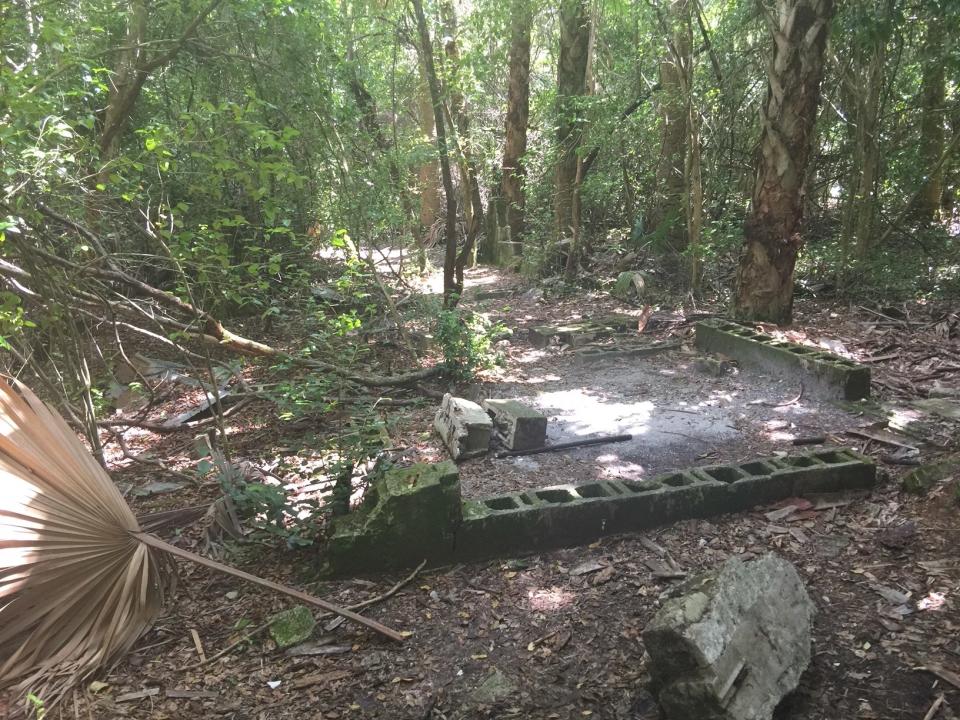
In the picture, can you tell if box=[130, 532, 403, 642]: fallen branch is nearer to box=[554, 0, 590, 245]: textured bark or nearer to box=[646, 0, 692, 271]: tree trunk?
box=[646, 0, 692, 271]: tree trunk

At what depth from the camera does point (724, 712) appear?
211 cm

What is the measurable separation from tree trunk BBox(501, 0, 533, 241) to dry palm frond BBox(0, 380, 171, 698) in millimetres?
10436

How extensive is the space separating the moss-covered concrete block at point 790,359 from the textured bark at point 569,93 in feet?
15.8

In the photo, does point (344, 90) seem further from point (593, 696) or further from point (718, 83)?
point (593, 696)

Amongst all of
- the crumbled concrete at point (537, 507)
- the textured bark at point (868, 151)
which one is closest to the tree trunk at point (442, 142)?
the crumbled concrete at point (537, 507)

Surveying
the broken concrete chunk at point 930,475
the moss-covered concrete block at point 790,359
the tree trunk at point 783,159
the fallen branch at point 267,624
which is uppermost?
the tree trunk at point 783,159

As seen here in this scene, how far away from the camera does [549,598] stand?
127 inches

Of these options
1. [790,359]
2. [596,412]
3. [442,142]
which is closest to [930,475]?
[790,359]

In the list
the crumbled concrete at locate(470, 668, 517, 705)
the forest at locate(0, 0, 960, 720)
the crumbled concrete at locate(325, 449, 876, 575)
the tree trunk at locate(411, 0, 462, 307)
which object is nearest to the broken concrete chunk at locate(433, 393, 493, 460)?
the forest at locate(0, 0, 960, 720)

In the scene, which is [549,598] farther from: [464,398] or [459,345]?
[459,345]

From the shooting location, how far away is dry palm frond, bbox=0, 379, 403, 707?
8.48ft

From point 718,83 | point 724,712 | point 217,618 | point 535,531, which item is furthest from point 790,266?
point 217,618

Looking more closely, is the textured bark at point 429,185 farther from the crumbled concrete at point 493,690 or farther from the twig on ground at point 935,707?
the twig on ground at point 935,707

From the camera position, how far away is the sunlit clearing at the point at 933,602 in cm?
285
